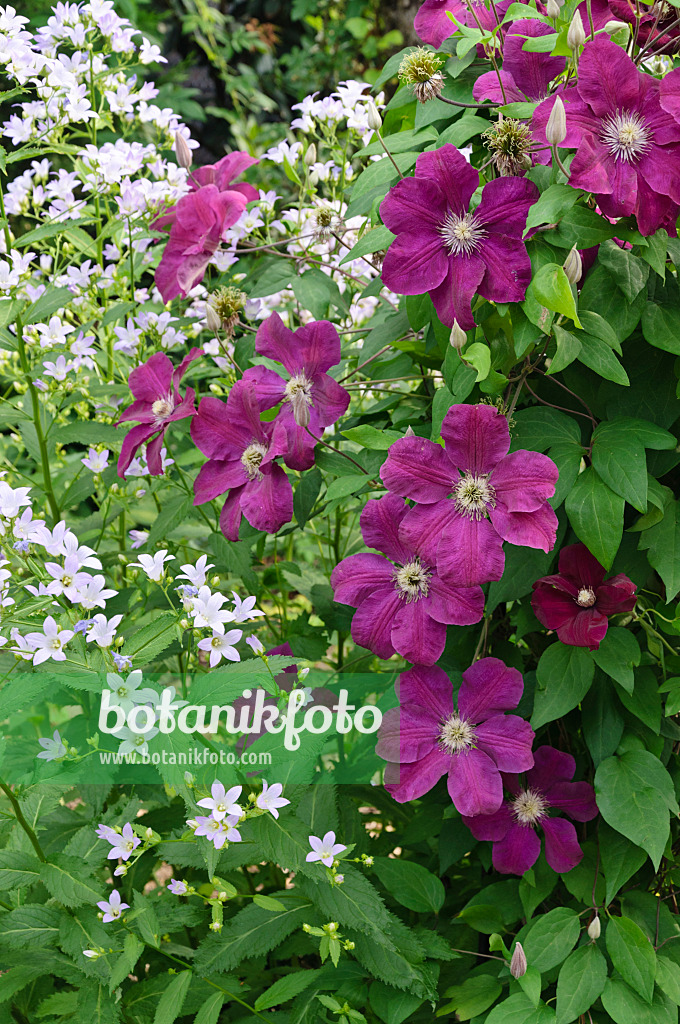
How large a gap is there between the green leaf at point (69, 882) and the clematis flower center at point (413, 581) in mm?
445

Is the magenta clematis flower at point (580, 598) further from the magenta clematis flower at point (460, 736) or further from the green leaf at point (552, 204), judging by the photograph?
the green leaf at point (552, 204)

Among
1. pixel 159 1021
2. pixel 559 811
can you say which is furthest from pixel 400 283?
pixel 159 1021

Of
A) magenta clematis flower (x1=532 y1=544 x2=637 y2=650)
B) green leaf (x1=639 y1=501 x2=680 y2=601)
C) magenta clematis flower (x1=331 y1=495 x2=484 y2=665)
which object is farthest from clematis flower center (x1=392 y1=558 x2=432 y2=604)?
green leaf (x1=639 y1=501 x2=680 y2=601)

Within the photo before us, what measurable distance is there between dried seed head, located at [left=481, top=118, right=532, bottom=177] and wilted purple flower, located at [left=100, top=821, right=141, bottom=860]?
764 mm

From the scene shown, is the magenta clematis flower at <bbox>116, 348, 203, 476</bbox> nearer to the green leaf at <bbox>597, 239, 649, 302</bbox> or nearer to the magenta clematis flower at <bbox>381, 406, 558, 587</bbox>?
the magenta clematis flower at <bbox>381, 406, 558, 587</bbox>

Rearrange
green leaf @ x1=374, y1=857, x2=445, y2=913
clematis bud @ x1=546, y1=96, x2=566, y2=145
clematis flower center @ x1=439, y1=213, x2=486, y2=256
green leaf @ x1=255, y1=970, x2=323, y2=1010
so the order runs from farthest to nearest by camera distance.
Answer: green leaf @ x1=374, y1=857, x2=445, y2=913
green leaf @ x1=255, y1=970, x2=323, y2=1010
clematis flower center @ x1=439, y1=213, x2=486, y2=256
clematis bud @ x1=546, y1=96, x2=566, y2=145

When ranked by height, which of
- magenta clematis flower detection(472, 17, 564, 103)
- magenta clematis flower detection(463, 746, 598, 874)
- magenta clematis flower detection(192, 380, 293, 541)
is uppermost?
magenta clematis flower detection(472, 17, 564, 103)

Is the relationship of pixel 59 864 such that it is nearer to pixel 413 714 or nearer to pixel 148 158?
pixel 413 714

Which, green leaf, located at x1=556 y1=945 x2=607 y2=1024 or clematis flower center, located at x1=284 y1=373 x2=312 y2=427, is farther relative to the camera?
clematis flower center, located at x1=284 y1=373 x2=312 y2=427

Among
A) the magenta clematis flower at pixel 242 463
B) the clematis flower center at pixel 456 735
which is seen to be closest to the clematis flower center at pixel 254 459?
the magenta clematis flower at pixel 242 463

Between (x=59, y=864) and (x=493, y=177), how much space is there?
0.85 metres

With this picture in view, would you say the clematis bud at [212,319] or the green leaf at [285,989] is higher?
the clematis bud at [212,319]

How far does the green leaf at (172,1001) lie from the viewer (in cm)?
89

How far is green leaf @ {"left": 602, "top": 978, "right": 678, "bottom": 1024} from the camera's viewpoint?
90 cm
